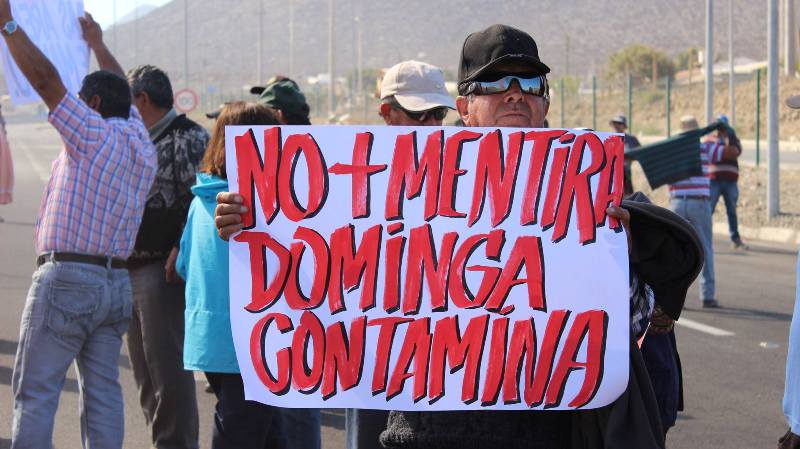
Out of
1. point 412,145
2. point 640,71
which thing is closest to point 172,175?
point 412,145

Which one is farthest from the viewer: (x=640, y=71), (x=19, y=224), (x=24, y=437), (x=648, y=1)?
(x=648, y=1)

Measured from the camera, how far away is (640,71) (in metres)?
81.6

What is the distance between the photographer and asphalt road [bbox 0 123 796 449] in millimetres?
6656

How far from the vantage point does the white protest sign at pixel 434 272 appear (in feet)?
10.2

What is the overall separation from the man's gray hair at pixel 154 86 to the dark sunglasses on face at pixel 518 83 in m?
2.92

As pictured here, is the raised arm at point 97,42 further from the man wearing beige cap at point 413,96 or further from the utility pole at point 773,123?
the utility pole at point 773,123

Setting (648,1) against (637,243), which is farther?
(648,1)

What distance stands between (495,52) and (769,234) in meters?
15.5

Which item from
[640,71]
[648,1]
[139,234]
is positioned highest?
[648,1]

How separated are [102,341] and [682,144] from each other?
750 centimetres

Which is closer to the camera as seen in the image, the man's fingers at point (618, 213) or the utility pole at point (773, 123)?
the man's fingers at point (618, 213)

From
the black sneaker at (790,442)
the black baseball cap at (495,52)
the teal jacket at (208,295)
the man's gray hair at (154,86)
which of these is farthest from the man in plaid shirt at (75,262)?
the black sneaker at (790,442)

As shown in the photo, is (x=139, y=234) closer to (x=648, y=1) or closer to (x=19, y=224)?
(x=19, y=224)

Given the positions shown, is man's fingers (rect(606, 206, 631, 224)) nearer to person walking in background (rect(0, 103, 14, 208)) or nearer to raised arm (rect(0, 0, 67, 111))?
raised arm (rect(0, 0, 67, 111))
